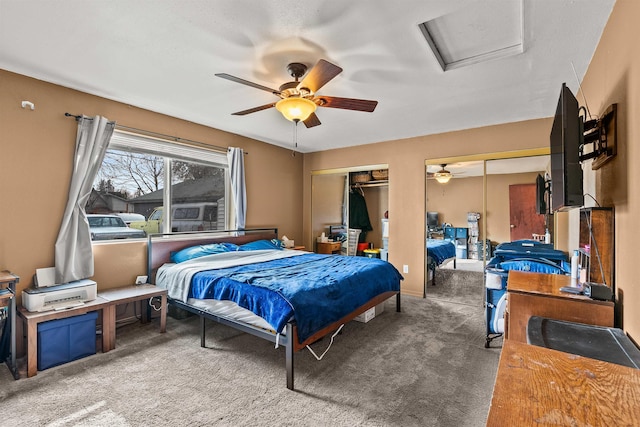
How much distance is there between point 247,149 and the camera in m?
5.02

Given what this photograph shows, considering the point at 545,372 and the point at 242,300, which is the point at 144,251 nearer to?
the point at 242,300

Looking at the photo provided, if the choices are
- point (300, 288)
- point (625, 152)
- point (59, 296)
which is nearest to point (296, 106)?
point (300, 288)

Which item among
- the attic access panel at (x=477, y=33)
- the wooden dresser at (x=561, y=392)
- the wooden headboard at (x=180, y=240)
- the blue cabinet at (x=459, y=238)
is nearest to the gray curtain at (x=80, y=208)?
the wooden headboard at (x=180, y=240)

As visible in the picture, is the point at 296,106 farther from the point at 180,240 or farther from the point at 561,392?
the point at 180,240

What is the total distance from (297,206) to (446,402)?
14.4 feet

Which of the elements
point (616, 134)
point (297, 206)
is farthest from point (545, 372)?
point (297, 206)

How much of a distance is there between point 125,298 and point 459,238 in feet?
14.6

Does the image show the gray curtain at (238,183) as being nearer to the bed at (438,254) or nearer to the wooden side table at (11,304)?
the wooden side table at (11,304)

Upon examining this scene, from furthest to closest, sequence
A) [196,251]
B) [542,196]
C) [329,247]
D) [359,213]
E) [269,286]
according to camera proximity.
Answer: [329,247]
[359,213]
[196,251]
[542,196]
[269,286]

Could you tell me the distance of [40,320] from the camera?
247 cm

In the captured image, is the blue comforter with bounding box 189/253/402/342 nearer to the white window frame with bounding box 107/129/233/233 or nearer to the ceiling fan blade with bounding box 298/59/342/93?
the white window frame with bounding box 107/129/233/233

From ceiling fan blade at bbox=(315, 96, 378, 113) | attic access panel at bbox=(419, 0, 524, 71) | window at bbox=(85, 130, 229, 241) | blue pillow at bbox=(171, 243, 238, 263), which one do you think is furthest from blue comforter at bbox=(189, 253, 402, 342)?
attic access panel at bbox=(419, 0, 524, 71)

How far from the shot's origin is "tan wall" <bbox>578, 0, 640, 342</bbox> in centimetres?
151

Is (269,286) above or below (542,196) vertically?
below
